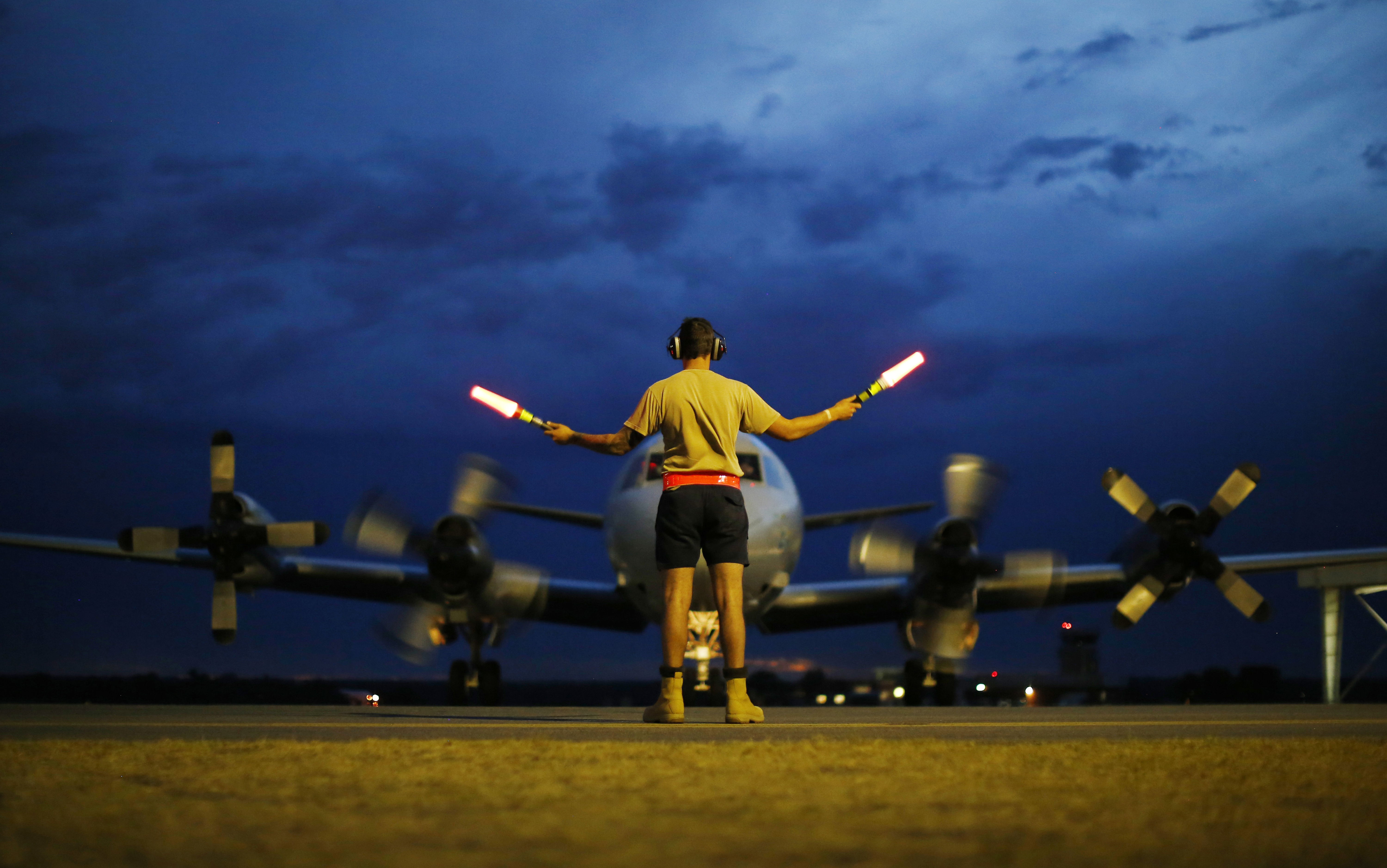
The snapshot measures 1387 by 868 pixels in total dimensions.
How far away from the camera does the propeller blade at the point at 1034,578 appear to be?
17.8 metres

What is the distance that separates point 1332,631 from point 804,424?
21.7 metres

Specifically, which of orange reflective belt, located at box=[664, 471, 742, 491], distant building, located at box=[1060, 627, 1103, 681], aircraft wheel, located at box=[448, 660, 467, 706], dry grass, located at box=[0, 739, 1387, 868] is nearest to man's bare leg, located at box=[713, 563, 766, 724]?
orange reflective belt, located at box=[664, 471, 742, 491]

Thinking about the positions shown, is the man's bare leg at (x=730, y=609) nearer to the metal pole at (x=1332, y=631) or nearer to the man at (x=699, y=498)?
the man at (x=699, y=498)

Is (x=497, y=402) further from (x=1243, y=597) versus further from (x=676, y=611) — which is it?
(x=1243, y=597)

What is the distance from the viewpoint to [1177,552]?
16.6 metres

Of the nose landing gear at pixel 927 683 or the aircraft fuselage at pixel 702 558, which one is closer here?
the aircraft fuselage at pixel 702 558

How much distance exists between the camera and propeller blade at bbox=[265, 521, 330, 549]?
1511cm

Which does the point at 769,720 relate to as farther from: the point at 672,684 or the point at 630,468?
the point at 630,468

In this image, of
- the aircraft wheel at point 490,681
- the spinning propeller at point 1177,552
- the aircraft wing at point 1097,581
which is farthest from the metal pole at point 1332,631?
the aircraft wheel at point 490,681

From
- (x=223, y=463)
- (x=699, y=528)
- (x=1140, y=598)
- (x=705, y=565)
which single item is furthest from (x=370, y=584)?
(x=699, y=528)

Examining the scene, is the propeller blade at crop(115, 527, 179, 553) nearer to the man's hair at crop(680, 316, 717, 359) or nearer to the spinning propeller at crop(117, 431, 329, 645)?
the spinning propeller at crop(117, 431, 329, 645)

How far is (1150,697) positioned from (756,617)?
66.4 metres

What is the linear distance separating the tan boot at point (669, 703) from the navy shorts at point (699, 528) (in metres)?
0.60

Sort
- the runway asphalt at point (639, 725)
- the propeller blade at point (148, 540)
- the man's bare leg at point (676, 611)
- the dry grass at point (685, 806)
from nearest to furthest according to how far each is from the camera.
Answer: the dry grass at point (685, 806) → the runway asphalt at point (639, 725) → the man's bare leg at point (676, 611) → the propeller blade at point (148, 540)
